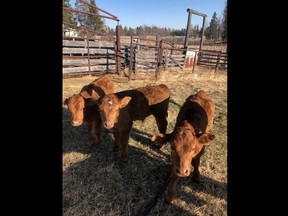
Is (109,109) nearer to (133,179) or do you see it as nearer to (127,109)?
(127,109)

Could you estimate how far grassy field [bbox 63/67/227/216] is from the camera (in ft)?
11.0

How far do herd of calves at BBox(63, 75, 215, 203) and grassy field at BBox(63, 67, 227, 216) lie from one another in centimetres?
24

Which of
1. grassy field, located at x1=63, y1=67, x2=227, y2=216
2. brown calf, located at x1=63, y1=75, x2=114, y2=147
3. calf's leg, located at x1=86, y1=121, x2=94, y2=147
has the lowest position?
grassy field, located at x1=63, y1=67, x2=227, y2=216

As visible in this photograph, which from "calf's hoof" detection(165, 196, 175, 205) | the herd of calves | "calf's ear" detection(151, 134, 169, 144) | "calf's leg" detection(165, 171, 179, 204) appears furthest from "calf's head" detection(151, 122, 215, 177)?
"calf's hoof" detection(165, 196, 175, 205)

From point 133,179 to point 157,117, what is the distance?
159 cm

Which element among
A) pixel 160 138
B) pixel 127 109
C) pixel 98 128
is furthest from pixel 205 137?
pixel 98 128

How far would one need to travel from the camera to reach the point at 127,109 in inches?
175

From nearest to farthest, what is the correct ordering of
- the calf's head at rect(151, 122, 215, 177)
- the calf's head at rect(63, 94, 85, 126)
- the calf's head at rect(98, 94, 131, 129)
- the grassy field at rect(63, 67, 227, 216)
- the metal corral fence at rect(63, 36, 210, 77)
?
the calf's head at rect(151, 122, 215, 177) < the grassy field at rect(63, 67, 227, 216) < the calf's head at rect(98, 94, 131, 129) < the calf's head at rect(63, 94, 85, 126) < the metal corral fence at rect(63, 36, 210, 77)

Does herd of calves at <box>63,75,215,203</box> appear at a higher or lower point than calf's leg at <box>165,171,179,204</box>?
higher

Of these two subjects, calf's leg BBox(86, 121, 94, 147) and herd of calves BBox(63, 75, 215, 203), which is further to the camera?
calf's leg BBox(86, 121, 94, 147)

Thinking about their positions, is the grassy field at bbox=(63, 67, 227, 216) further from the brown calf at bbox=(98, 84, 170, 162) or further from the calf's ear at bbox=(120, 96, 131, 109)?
the calf's ear at bbox=(120, 96, 131, 109)

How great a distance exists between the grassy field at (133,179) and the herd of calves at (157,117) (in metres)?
0.24
